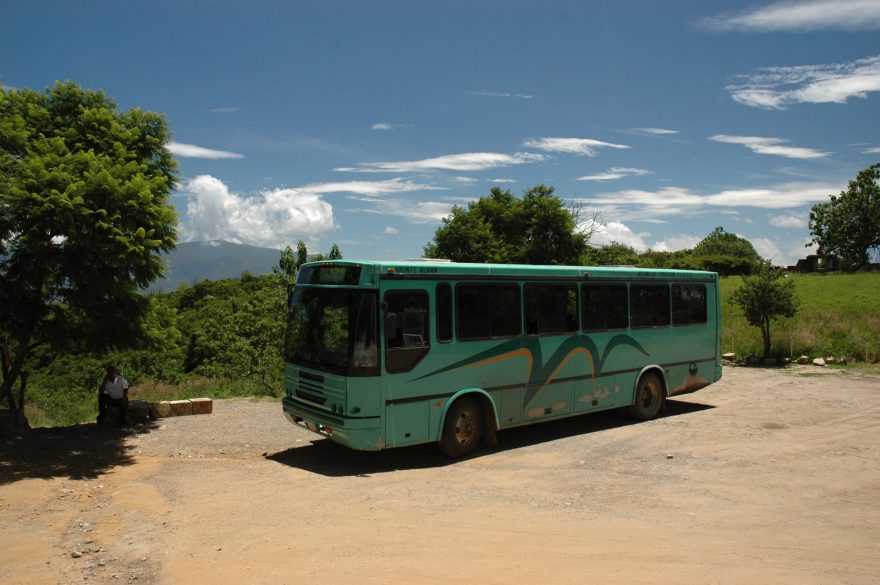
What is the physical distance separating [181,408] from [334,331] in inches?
230

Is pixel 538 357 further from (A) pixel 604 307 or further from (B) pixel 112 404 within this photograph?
(B) pixel 112 404

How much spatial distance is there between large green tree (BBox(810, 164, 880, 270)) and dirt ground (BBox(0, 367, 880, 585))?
70020mm

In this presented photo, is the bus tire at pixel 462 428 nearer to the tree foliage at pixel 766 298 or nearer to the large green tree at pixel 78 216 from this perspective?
the large green tree at pixel 78 216

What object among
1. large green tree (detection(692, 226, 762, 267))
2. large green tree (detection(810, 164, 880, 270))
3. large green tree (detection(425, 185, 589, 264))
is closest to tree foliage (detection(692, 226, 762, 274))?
large green tree (detection(692, 226, 762, 267))

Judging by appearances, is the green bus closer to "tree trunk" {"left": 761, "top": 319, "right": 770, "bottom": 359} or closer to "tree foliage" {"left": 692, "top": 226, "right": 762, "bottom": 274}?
"tree trunk" {"left": 761, "top": 319, "right": 770, "bottom": 359}

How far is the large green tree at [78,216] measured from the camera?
9258 mm

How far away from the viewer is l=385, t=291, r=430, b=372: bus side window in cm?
938

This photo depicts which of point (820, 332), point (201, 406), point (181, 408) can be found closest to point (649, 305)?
point (201, 406)

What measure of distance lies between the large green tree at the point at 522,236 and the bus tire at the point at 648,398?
2379cm

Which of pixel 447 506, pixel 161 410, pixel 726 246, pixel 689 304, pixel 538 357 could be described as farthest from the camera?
pixel 726 246

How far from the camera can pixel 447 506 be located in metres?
7.79

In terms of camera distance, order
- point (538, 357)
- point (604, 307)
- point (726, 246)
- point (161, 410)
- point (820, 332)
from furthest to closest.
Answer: point (726, 246) → point (820, 332) → point (161, 410) → point (604, 307) → point (538, 357)

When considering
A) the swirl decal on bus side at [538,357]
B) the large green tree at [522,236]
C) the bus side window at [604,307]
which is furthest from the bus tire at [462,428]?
the large green tree at [522,236]

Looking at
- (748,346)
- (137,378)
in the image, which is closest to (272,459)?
(748,346)
